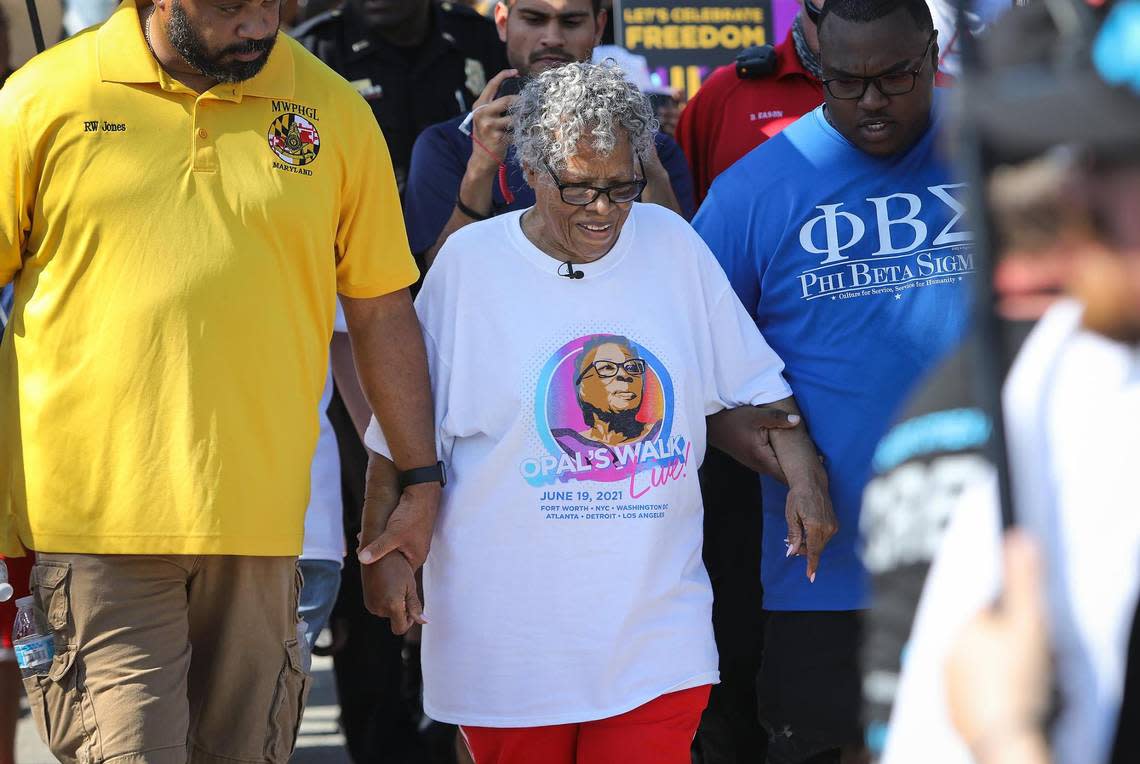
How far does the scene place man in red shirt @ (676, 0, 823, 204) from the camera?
4.73 m

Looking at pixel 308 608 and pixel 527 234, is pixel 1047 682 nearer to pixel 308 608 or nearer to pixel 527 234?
pixel 527 234

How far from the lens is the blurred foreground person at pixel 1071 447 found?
1.64 m

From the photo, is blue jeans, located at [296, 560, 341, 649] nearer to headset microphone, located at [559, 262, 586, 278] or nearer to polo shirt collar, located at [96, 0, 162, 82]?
headset microphone, located at [559, 262, 586, 278]

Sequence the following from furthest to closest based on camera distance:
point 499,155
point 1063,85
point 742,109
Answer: point 742,109, point 499,155, point 1063,85

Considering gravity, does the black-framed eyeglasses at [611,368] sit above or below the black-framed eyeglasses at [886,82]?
below

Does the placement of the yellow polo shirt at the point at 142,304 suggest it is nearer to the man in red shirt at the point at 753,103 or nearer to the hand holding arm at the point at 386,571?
the hand holding arm at the point at 386,571

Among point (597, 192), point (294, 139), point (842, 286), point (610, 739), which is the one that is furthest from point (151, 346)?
point (842, 286)

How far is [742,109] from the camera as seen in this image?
477cm

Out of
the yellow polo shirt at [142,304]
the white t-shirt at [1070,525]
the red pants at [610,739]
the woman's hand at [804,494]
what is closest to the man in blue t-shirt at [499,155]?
the woman's hand at [804,494]

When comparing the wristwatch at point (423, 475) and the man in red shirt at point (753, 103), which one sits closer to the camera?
the wristwatch at point (423, 475)

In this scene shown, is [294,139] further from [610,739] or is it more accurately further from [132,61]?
[610,739]

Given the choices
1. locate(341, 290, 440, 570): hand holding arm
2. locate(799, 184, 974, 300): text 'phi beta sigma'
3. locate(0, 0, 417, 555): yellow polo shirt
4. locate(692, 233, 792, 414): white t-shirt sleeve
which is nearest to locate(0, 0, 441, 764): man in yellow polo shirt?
locate(0, 0, 417, 555): yellow polo shirt

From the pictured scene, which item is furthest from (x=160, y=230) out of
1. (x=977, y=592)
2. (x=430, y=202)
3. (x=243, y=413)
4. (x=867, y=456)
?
(x=977, y=592)

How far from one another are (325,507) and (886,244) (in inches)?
63.0
